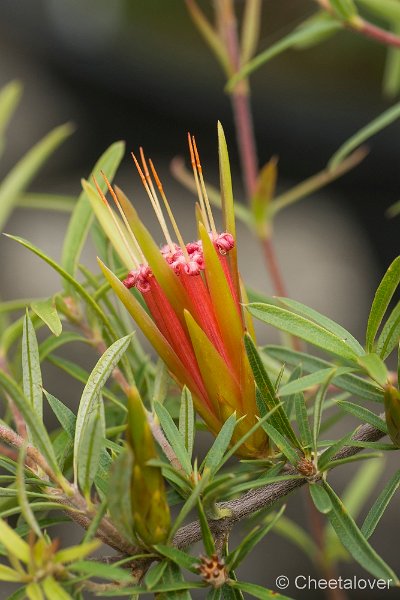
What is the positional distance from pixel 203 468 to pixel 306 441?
0.06 meters

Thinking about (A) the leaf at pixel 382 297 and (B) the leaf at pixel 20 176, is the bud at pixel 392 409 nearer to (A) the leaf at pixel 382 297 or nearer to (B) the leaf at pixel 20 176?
(A) the leaf at pixel 382 297

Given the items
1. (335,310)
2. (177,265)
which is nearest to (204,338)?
(177,265)

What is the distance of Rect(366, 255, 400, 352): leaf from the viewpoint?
1.24ft

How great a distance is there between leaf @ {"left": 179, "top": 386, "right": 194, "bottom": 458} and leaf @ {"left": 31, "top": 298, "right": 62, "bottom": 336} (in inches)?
3.2

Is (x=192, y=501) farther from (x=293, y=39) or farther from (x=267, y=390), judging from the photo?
(x=293, y=39)

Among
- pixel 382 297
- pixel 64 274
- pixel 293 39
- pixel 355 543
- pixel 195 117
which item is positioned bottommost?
pixel 355 543

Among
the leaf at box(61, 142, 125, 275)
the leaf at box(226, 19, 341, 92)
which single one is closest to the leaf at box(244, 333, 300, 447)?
the leaf at box(61, 142, 125, 275)

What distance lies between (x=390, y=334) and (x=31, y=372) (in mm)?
195

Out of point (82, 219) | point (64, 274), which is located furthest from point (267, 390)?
point (82, 219)

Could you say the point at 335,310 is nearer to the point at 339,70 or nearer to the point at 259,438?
the point at 339,70

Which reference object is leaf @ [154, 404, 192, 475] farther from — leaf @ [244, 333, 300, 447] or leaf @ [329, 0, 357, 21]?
leaf @ [329, 0, 357, 21]

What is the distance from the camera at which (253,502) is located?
40 centimetres

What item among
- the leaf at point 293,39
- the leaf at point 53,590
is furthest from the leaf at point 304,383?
the leaf at point 293,39

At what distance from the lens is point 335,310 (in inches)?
78.2
